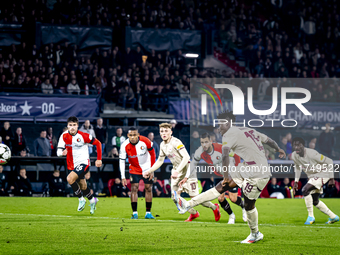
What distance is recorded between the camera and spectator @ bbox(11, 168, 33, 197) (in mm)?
17734

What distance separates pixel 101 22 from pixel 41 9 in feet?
10.1

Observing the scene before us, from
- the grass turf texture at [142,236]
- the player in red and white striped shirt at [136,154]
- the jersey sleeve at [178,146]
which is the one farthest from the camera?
the player in red and white striped shirt at [136,154]

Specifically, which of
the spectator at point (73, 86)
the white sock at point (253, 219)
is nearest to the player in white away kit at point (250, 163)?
the white sock at point (253, 219)

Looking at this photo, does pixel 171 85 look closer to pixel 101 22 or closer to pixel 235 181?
pixel 101 22

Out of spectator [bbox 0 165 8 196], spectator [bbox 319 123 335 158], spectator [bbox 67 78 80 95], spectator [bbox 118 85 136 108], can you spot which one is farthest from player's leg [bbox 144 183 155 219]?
spectator [bbox 319 123 335 158]

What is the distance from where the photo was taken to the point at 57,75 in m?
20.1

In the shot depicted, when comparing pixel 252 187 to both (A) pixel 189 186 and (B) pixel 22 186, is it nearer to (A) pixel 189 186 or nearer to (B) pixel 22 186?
(A) pixel 189 186

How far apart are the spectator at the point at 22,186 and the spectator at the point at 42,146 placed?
994 millimetres

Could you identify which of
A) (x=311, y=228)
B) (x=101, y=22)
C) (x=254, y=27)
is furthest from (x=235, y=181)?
(x=254, y=27)

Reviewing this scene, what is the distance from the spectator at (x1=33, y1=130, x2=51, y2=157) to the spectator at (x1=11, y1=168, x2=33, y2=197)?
994 mm

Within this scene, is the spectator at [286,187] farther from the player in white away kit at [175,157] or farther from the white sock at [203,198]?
the white sock at [203,198]

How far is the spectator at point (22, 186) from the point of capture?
58.2 ft

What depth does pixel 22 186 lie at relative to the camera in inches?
701

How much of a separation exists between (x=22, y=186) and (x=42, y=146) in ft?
5.53
